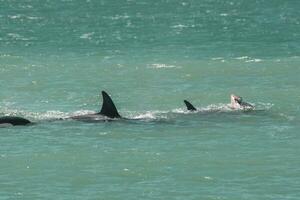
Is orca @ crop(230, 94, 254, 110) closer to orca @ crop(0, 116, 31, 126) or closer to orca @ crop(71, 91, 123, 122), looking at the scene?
orca @ crop(71, 91, 123, 122)

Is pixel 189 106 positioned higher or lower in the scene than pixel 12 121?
lower

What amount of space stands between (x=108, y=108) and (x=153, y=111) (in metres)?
3.24

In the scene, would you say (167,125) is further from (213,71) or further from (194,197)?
(213,71)

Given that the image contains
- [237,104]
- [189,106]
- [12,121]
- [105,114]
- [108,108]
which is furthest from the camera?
[237,104]

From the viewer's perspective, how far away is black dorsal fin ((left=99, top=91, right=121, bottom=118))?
46.1 metres

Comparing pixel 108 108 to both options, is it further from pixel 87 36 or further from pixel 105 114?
pixel 87 36

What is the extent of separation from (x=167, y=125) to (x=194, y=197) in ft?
36.3

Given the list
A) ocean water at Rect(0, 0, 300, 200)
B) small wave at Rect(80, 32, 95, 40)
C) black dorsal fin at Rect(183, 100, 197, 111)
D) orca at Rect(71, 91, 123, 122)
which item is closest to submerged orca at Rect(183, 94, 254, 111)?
black dorsal fin at Rect(183, 100, 197, 111)

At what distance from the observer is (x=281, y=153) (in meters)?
40.0

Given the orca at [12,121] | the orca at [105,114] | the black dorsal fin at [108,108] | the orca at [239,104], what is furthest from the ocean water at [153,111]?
the black dorsal fin at [108,108]

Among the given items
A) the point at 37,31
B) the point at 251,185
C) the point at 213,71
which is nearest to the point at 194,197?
the point at 251,185

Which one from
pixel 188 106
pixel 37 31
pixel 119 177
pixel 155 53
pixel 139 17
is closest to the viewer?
pixel 119 177

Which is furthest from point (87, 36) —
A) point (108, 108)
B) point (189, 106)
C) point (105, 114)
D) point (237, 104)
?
point (108, 108)

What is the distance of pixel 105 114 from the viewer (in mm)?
46594
